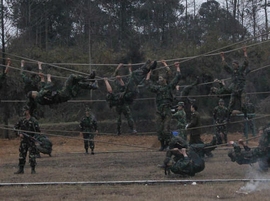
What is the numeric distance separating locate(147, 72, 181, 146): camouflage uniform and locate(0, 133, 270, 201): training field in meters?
0.96

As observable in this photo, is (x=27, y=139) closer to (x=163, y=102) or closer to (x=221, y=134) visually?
(x=163, y=102)

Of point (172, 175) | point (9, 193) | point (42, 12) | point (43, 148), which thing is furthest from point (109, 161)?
point (42, 12)

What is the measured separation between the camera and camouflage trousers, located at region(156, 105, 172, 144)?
18375 millimetres

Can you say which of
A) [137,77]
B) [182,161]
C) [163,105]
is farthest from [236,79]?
[182,161]

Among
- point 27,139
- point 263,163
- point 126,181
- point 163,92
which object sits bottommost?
point 126,181

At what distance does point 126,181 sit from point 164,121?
18.9 ft

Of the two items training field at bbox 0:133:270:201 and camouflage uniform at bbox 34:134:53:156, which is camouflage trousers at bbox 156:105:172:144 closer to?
training field at bbox 0:133:270:201

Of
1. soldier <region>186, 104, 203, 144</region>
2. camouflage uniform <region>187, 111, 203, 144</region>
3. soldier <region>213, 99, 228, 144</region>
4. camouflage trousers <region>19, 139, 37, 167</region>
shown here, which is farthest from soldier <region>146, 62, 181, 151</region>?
camouflage trousers <region>19, 139, 37, 167</region>

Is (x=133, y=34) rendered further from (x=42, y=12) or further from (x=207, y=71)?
(x=207, y=71)

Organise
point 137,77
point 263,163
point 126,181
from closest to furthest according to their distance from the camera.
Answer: point 126,181 → point 263,163 → point 137,77

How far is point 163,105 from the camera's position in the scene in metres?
18.2

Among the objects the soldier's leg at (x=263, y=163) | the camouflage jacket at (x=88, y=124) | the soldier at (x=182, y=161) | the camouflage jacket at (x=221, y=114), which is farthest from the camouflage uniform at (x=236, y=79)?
the camouflage jacket at (x=88, y=124)

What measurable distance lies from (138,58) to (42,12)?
39.1 feet

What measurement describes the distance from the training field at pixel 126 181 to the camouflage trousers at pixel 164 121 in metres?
0.85
